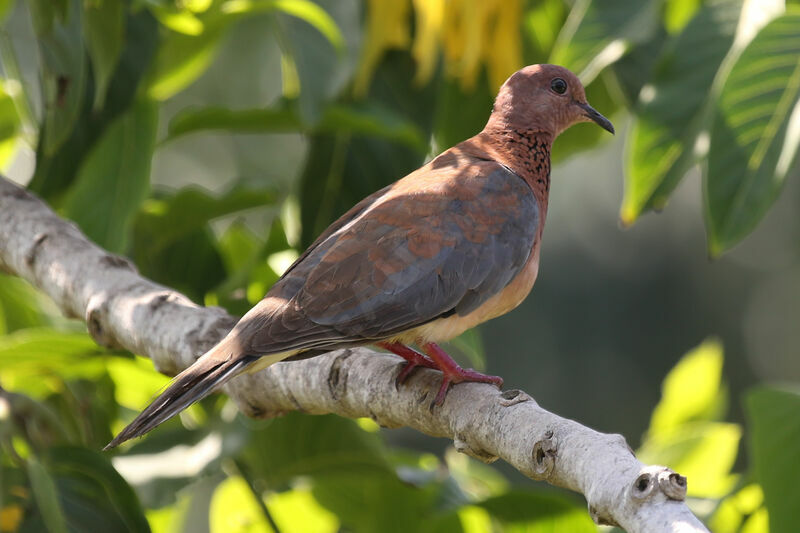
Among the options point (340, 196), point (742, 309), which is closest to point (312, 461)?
point (340, 196)

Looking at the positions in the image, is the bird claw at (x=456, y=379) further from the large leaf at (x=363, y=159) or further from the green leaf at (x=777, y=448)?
the large leaf at (x=363, y=159)

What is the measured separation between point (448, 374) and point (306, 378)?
0.96 feet

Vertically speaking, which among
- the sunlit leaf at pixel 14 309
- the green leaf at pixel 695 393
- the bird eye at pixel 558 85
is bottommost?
the sunlit leaf at pixel 14 309

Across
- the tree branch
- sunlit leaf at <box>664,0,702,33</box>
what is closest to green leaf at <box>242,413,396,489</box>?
the tree branch

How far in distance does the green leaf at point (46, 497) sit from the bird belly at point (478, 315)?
81 cm

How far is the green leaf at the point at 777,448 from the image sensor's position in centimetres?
225

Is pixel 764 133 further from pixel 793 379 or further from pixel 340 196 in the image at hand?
pixel 793 379

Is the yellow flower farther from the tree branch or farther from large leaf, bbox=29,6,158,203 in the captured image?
the tree branch

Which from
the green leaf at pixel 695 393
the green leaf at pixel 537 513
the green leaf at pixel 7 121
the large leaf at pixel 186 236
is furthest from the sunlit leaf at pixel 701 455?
the green leaf at pixel 7 121

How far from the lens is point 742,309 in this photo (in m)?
11.2

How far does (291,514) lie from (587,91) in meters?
1.62

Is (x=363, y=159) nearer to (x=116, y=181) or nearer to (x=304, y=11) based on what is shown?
(x=304, y=11)

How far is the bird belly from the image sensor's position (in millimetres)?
2404

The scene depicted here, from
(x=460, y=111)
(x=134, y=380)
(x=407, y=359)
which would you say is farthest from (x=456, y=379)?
(x=460, y=111)
